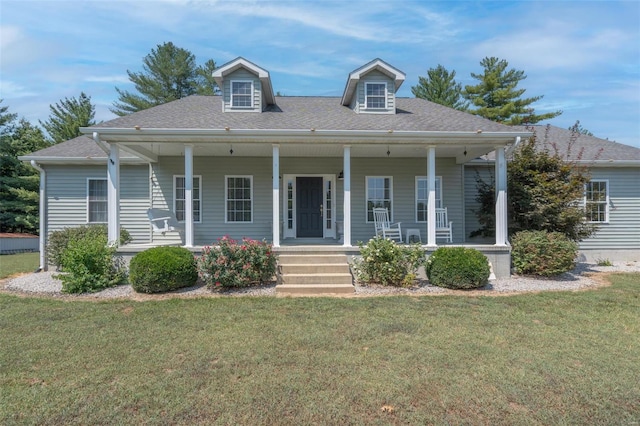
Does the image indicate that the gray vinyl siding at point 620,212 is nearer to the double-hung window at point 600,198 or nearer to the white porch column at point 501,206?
the double-hung window at point 600,198

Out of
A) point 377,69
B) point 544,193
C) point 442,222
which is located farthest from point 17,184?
point 544,193

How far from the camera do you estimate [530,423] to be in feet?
8.73

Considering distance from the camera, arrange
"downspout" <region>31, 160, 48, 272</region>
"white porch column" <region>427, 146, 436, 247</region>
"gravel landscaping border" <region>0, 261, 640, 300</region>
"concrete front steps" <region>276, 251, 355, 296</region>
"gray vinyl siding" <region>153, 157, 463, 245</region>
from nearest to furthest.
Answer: "gravel landscaping border" <region>0, 261, 640, 300</region>, "concrete front steps" <region>276, 251, 355, 296</region>, "white porch column" <region>427, 146, 436, 247</region>, "downspout" <region>31, 160, 48, 272</region>, "gray vinyl siding" <region>153, 157, 463, 245</region>

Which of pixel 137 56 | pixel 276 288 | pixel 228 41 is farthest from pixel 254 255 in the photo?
pixel 137 56

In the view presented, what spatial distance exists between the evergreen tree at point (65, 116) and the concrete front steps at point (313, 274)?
23631mm

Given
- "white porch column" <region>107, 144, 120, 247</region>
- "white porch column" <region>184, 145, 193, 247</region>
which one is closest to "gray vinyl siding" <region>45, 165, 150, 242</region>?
"white porch column" <region>107, 144, 120, 247</region>

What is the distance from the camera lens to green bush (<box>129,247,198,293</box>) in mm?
6855

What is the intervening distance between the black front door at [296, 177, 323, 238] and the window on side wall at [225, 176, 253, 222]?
1469 millimetres

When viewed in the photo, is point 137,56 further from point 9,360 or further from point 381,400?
point 381,400

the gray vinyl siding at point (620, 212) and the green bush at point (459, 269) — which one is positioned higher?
the gray vinyl siding at point (620, 212)

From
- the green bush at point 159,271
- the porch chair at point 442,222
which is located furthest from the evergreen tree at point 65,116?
the porch chair at point 442,222

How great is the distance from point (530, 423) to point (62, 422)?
11.4ft

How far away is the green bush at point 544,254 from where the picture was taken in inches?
314

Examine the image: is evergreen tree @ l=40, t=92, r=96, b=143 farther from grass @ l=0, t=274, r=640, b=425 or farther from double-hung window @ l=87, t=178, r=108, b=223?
grass @ l=0, t=274, r=640, b=425
